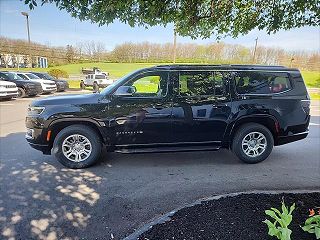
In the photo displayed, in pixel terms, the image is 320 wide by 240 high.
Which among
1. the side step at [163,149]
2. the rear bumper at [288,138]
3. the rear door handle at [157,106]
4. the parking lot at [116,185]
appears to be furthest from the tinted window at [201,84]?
the rear bumper at [288,138]

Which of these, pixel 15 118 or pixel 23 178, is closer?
pixel 23 178

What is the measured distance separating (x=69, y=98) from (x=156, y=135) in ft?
5.82

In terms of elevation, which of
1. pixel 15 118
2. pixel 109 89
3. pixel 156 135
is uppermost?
pixel 109 89

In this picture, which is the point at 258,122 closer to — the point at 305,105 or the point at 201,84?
the point at 305,105

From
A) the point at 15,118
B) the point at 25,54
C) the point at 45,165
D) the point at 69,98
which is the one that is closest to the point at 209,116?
the point at 69,98

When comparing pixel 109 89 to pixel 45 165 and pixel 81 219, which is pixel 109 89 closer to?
pixel 45 165

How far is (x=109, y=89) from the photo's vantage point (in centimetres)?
505

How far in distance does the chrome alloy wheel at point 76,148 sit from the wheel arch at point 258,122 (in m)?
2.80

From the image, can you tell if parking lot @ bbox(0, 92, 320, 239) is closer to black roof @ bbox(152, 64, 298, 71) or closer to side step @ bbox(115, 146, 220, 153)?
side step @ bbox(115, 146, 220, 153)

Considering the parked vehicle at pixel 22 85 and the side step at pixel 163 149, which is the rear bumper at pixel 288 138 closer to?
the side step at pixel 163 149

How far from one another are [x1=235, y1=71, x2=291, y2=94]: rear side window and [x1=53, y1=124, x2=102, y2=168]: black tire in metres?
2.96

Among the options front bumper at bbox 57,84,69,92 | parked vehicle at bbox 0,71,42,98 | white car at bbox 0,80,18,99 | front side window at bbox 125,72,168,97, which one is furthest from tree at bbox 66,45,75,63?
front side window at bbox 125,72,168,97

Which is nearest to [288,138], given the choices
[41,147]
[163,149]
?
[163,149]

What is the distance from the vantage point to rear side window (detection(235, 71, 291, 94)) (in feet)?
17.5
